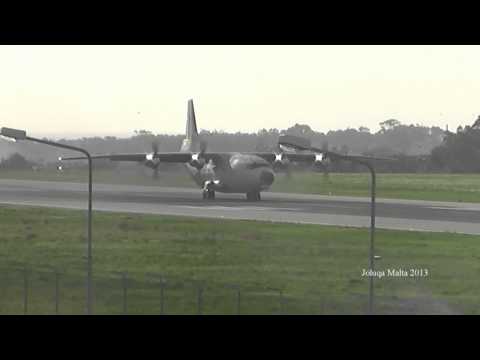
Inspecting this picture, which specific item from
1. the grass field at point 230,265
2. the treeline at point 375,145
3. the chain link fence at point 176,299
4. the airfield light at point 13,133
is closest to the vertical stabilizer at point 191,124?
the treeline at point 375,145

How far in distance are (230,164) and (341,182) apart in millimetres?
21689

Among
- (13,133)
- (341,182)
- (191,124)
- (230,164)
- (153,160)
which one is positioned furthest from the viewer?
(341,182)

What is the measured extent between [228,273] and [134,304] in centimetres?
687

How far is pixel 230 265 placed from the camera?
31.0 meters

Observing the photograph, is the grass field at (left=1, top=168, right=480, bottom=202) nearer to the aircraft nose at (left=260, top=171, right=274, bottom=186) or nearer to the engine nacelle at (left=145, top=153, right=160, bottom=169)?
the engine nacelle at (left=145, top=153, right=160, bottom=169)

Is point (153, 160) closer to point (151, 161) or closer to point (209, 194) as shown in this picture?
point (151, 161)

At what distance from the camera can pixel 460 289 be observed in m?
26.2

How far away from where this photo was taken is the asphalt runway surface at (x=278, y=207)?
44312mm

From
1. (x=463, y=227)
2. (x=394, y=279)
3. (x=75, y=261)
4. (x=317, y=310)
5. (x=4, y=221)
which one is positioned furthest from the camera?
(x=4, y=221)

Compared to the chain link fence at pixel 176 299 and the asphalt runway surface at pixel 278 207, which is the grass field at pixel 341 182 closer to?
the asphalt runway surface at pixel 278 207

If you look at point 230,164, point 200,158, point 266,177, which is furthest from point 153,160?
point 266,177

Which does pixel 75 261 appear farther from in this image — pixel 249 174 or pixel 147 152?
pixel 147 152

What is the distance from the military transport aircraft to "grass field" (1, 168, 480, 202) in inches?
121
